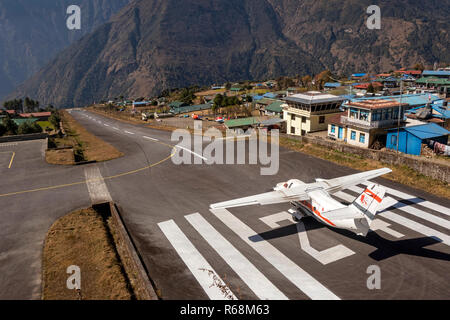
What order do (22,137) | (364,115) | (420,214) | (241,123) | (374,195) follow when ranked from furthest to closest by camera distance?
(241,123), (22,137), (364,115), (420,214), (374,195)

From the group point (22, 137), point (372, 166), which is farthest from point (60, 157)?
point (372, 166)

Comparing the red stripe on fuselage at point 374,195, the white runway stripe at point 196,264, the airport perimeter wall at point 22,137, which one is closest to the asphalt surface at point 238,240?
the white runway stripe at point 196,264

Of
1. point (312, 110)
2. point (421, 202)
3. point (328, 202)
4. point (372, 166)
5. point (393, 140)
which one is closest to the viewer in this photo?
point (328, 202)

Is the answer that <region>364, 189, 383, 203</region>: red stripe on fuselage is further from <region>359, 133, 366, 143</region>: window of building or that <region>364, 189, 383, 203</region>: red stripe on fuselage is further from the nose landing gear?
<region>359, 133, 366, 143</region>: window of building

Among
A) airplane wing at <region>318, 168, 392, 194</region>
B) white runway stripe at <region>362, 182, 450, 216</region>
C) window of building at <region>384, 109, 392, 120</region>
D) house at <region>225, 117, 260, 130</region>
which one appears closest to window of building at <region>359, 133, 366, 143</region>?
window of building at <region>384, 109, 392, 120</region>

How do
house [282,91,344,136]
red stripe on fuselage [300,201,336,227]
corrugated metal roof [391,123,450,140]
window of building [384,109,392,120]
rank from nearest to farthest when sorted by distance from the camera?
red stripe on fuselage [300,201,336,227]
corrugated metal roof [391,123,450,140]
window of building [384,109,392,120]
house [282,91,344,136]

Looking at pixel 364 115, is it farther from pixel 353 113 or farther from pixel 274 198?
pixel 274 198
